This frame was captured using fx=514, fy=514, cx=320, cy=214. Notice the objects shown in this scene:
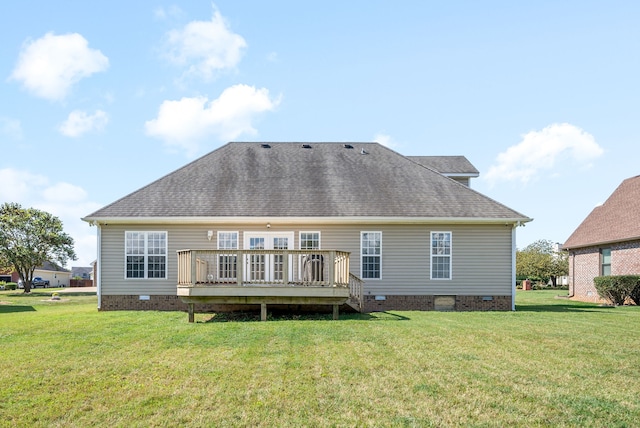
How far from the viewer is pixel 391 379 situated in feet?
22.9

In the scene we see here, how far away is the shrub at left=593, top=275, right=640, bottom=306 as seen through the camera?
22.1 m

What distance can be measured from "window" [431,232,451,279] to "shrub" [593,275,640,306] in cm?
973

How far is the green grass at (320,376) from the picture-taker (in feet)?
18.4

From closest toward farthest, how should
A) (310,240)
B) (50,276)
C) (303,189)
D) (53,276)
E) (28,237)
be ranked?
(310,240), (303,189), (28,237), (50,276), (53,276)

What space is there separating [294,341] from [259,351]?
115 cm

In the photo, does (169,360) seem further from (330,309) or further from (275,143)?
(275,143)

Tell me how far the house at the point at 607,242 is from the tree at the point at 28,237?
4030 centimetres

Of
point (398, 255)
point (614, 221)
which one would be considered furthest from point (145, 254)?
point (614, 221)

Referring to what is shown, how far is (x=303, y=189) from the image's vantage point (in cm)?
1903

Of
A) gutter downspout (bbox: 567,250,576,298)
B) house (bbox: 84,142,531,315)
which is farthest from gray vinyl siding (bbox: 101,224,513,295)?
gutter downspout (bbox: 567,250,576,298)

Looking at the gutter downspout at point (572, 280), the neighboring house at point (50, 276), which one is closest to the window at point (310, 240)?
the gutter downspout at point (572, 280)

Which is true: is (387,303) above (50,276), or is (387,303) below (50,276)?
above

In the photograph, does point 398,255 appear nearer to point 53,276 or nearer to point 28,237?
point 28,237

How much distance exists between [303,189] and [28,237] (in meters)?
35.2
